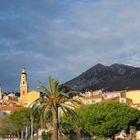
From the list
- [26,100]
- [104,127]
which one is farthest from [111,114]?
[26,100]

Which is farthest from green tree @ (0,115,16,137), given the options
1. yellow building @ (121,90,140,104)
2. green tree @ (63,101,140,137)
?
yellow building @ (121,90,140,104)

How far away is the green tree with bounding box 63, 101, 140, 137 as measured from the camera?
267 feet

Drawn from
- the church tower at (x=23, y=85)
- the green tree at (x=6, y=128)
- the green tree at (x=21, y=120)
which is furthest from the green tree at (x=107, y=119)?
the church tower at (x=23, y=85)

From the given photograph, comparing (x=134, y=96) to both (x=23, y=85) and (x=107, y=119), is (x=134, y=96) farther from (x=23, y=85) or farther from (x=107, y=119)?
(x=23, y=85)

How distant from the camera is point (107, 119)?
271ft

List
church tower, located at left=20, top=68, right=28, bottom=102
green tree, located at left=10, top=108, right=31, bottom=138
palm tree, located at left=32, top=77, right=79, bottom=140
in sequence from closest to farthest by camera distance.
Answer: palm tree, located at left=32, top=77, right=79, bottom=140, green tree, located at left=10, top=108, right=31, bottom=138, church tower, located at left=20, top=68, right=28, bottom=102

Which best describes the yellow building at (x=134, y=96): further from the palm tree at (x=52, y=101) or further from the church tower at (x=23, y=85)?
the palm tree at (x=52, y=101)

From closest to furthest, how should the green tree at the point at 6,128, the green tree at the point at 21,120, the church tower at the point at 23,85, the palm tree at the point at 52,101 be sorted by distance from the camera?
the palm tree at the point at 52,101
the green tree at the point at 21,120
the green tree at the point at 6,128
the church tower at the point at 23,85

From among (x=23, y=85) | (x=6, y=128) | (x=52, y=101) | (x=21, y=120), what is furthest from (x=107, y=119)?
(x=23, y=85)

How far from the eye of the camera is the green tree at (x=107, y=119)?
81375 mm

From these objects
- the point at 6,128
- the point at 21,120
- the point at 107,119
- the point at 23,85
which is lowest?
the point at 6,128

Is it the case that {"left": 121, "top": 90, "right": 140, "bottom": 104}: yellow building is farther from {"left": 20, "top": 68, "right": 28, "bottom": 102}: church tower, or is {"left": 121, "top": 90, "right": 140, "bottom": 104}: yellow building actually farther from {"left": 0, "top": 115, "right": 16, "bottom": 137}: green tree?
{"left": 20, "top": 68, "right": 28, "bottom": 102}: church tower

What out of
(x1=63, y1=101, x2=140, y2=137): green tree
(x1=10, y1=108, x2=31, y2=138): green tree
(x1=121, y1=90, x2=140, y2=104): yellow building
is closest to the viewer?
(x1=63, y1=101, x2=140, y2=137): green tree

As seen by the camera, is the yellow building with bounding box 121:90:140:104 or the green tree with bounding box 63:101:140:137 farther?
the yellow building with bounding box 121:90:140:104
